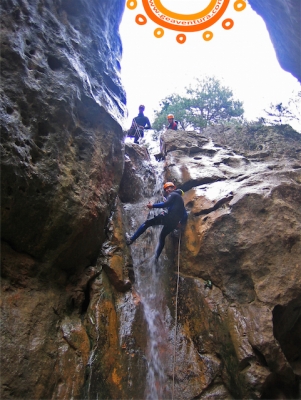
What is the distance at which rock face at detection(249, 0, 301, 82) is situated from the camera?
7965 mm

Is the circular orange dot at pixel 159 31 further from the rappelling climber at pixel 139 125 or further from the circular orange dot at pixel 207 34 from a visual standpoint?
the rappelling climber at pixel 139 125

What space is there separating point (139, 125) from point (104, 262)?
26.8 ft

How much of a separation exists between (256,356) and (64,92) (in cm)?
613

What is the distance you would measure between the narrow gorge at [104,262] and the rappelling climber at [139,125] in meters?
4.90

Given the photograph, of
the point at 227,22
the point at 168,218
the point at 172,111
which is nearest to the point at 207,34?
the point at 227,22

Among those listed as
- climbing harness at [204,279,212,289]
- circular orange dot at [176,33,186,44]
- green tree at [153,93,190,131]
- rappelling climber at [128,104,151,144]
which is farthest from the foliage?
climbing harness at [204,279,212,289]

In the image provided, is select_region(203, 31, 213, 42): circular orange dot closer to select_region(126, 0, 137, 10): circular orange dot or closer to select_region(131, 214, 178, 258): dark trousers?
select_region(126, 0, 137, 10): circular orange dot

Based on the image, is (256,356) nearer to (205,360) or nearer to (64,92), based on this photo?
(205,360)

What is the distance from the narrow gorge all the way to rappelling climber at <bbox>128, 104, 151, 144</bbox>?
490 centimetres

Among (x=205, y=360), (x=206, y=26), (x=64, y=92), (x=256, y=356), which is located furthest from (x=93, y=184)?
(x=206, y=26)

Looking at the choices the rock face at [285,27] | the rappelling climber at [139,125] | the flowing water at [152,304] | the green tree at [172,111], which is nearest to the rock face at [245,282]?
the flowing water at [152,304]

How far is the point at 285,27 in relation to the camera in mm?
8844

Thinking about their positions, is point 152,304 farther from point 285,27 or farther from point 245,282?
point 285,27

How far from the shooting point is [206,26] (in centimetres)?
759
